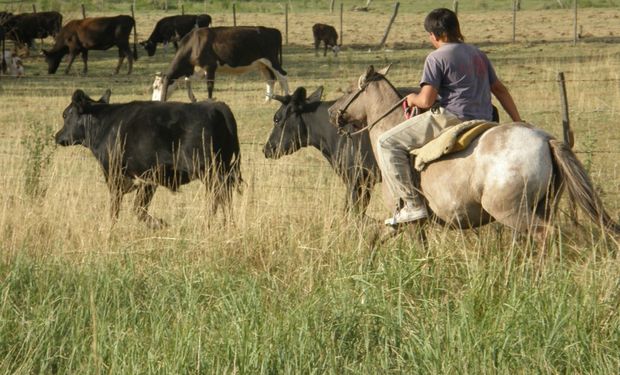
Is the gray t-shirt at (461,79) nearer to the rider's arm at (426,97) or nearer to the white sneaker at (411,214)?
the rider's arm at (426,97)

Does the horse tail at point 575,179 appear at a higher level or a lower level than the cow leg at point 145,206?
higher

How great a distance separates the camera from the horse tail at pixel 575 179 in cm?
716

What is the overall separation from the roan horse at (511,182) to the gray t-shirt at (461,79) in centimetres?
49

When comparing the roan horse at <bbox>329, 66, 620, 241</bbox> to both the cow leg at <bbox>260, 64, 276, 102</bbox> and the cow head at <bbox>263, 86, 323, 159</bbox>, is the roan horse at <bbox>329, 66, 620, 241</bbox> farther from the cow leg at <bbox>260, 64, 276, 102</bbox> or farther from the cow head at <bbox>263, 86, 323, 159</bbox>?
the cow leg at <bbox>260, 64, 276, 102</bbox>

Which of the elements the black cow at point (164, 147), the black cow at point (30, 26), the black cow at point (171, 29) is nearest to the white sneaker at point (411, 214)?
the black cow at point (164, 147)

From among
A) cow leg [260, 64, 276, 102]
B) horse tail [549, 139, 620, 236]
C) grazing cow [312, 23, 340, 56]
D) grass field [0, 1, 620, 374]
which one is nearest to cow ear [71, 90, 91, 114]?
grass field [0, 1, 620, 374]

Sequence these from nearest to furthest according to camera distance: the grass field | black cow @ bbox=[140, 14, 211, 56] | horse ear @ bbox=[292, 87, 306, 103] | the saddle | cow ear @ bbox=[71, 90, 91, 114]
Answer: the grass field < the saddle < horse ear @ bbox=[292, 87, 306, 103] < cow ear @ bbox=[71, 90, 91, 114] < black cow @ bbox=[140, 14, 211, 56]

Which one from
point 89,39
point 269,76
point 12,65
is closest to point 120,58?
point 89,39

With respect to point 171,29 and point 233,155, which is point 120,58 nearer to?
point 171,29

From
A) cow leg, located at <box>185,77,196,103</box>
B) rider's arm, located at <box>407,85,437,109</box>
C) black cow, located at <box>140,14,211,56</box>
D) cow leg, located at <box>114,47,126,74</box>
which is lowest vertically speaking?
black cow, located at <box>140,14,211,56</box>

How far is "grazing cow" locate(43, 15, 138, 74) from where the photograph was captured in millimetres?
30422

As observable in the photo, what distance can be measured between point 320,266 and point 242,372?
61.9 inches

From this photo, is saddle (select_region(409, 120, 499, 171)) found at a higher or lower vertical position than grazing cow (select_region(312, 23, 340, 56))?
higher

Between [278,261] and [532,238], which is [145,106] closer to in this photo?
[278,261]
